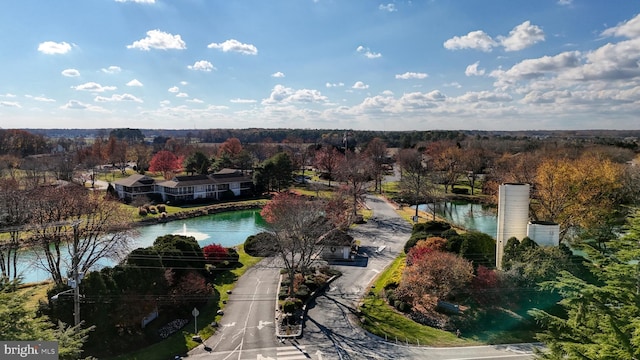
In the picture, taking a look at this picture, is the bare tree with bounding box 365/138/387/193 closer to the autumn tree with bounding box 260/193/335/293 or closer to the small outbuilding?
the small outbuilding

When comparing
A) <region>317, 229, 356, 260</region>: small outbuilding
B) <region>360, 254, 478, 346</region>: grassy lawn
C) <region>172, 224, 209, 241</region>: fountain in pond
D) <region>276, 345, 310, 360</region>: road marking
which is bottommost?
<region>360, 254, 478, 346</region>: grassy lawn

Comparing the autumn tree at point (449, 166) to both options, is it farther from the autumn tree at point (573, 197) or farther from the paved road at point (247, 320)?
the paved road at point (247, 320)

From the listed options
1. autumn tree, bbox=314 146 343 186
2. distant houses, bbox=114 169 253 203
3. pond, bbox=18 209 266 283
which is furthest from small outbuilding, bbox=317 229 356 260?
autumn tree, bbox=314 146 343 186

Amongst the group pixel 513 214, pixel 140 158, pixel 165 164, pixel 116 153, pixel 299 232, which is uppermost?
pixel 116 153

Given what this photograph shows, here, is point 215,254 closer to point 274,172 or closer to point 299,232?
point 299,232

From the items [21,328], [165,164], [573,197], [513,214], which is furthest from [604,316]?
[165,164]
